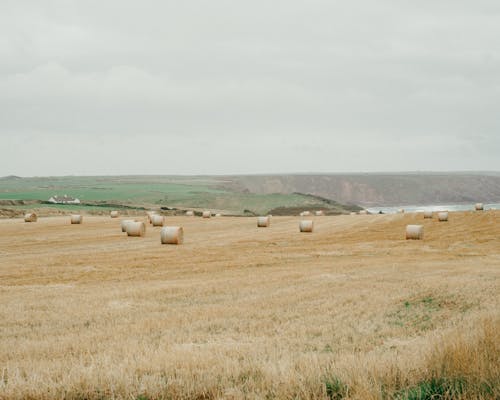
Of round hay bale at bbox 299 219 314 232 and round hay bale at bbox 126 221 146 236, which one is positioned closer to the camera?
round hay bale at bbox 126 221 146 236

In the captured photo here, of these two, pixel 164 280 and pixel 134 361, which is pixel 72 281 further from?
pixel 134 361

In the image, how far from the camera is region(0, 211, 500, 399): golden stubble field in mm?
5020

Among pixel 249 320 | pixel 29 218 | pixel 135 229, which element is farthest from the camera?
pixel 29 218

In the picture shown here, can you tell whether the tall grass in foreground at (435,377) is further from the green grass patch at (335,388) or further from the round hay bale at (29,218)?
the round hay bale at (29,218)

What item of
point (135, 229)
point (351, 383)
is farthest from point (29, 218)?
point (351, 383)

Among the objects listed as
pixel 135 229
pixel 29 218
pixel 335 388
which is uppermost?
pixel 335 388

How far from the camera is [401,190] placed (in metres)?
197

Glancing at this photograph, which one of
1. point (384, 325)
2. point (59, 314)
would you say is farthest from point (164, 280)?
point (384, 325)

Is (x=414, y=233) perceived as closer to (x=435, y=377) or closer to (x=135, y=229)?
(x=135, y=229)

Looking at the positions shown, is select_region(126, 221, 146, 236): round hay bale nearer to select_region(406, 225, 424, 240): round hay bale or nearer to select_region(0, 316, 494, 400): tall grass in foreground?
select_region(406, 225, 424, 240): round hay bale

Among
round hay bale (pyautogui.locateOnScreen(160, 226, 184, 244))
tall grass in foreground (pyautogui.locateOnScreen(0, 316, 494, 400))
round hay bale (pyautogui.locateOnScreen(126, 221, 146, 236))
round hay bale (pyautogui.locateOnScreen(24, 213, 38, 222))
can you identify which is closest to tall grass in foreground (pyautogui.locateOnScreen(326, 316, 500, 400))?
tall grass in foreground (pyautogui.locateOnScreen(0, 316, 494, 400))

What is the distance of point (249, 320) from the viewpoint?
32.4ft

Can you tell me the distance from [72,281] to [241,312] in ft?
25.3

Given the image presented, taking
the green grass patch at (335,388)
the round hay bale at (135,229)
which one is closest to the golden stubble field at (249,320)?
the green grass patch at (335,388)
